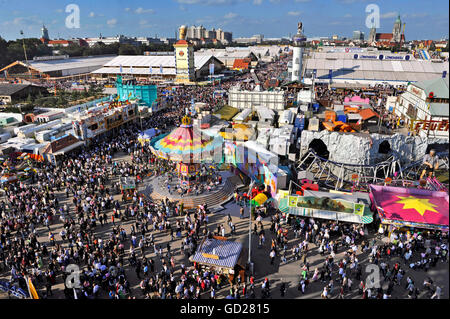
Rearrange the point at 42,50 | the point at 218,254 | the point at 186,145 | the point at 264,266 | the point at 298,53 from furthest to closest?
1. the point at 42,50
2. the point at 298,53
3. the point at 186,145
4. the point at 264,266
5. the point at 218,254

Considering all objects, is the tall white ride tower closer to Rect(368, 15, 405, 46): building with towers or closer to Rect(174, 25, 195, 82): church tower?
Rect(174, 25, 195, 82): church tower

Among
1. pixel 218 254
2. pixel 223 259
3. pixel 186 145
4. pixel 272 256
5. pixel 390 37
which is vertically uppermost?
pixel 390 37

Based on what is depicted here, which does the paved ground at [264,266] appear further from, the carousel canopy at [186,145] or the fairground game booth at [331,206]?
the carousel canopy at [186,145]

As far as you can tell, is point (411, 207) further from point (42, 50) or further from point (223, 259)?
point (42, 50)

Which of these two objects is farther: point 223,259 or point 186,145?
point 186,145

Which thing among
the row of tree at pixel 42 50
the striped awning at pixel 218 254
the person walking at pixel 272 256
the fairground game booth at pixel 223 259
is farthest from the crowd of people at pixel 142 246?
the row of tree at pixel 42 50

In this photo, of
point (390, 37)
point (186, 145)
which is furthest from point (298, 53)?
point (390, 37)

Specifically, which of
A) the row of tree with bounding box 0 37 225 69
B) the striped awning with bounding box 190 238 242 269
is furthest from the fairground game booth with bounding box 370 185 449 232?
the row of tree with bounding box 0 37 225 69
